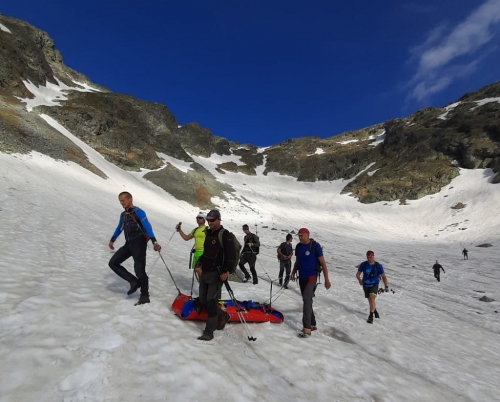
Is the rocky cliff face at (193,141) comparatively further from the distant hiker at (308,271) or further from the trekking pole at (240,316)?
the distant hiker at (308,271)

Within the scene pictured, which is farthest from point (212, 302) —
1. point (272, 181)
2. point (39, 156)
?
point (272, 181)

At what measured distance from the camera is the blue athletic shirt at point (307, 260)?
24.6 ft

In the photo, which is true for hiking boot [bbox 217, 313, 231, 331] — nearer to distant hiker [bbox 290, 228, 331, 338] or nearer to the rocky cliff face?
distant hiker [bbox 290, 228, 331, 338]

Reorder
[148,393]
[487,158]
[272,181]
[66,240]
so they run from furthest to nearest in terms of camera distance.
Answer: [272,181] → [487,158] → [66,240] → [148,393]

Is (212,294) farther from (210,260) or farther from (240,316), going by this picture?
(240,316)

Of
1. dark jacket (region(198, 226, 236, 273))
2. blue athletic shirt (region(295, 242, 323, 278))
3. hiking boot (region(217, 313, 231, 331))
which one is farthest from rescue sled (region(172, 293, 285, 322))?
blue athletic shirt (region(295, 242, 323, 278))

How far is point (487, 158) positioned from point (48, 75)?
106 meters

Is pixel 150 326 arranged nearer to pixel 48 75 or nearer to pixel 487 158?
pixel 487 158

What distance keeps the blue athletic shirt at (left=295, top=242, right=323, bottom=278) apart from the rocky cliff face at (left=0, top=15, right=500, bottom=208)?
33490 millimetres

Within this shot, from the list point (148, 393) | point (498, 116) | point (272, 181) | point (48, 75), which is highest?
point (498, 116)

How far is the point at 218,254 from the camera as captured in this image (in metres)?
6.00

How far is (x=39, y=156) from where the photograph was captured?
32656 mm

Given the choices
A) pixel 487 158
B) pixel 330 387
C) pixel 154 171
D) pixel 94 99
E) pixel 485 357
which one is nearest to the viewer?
pixel 330 387

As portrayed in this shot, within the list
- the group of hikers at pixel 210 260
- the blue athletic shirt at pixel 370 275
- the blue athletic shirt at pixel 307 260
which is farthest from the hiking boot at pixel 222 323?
the blue athletic shirt at pixel 370 275
